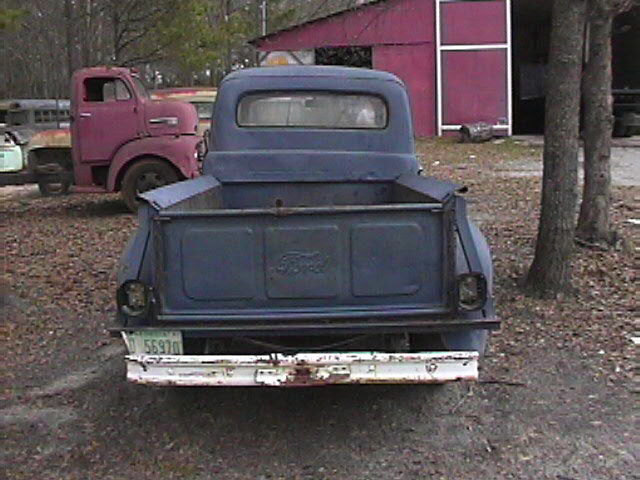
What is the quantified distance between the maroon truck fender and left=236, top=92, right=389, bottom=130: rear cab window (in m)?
6.54

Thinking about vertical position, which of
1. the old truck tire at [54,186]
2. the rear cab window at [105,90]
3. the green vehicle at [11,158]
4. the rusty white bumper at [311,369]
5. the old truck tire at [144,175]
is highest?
the rear cab window at [105,90]

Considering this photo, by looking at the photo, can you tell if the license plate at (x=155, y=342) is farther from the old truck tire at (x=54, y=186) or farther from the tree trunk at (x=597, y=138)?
the old truck tire at (x=54, y=186)

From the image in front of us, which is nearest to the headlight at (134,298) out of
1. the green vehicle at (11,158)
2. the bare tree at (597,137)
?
the bare tree at (597,137)

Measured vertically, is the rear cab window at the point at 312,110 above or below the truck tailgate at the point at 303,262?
above

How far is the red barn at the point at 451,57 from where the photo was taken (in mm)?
26094

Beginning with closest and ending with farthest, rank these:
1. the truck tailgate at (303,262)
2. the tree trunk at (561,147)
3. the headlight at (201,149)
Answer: the truck tailgate at (303,262)
the tree trunk at (561,147)
the headlight at (201,149)

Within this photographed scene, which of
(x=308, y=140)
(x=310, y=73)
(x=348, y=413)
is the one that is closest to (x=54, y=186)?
(x=310, y=73)

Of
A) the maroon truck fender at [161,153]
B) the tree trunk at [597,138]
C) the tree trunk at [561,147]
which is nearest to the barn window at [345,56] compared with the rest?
the maroon truck fender at [161,153]

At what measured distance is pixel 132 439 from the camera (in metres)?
4.78

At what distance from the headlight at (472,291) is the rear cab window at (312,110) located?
2261mm

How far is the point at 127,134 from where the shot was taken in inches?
510

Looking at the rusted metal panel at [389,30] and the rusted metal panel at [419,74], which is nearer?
the rusted metal panel at [389,30]

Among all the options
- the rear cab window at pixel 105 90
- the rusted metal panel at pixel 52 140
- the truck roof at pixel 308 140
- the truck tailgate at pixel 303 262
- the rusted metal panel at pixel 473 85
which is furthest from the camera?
the rusted metal panel at pixel 473 85

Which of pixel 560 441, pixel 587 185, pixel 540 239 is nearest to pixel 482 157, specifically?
pixel 587 185
